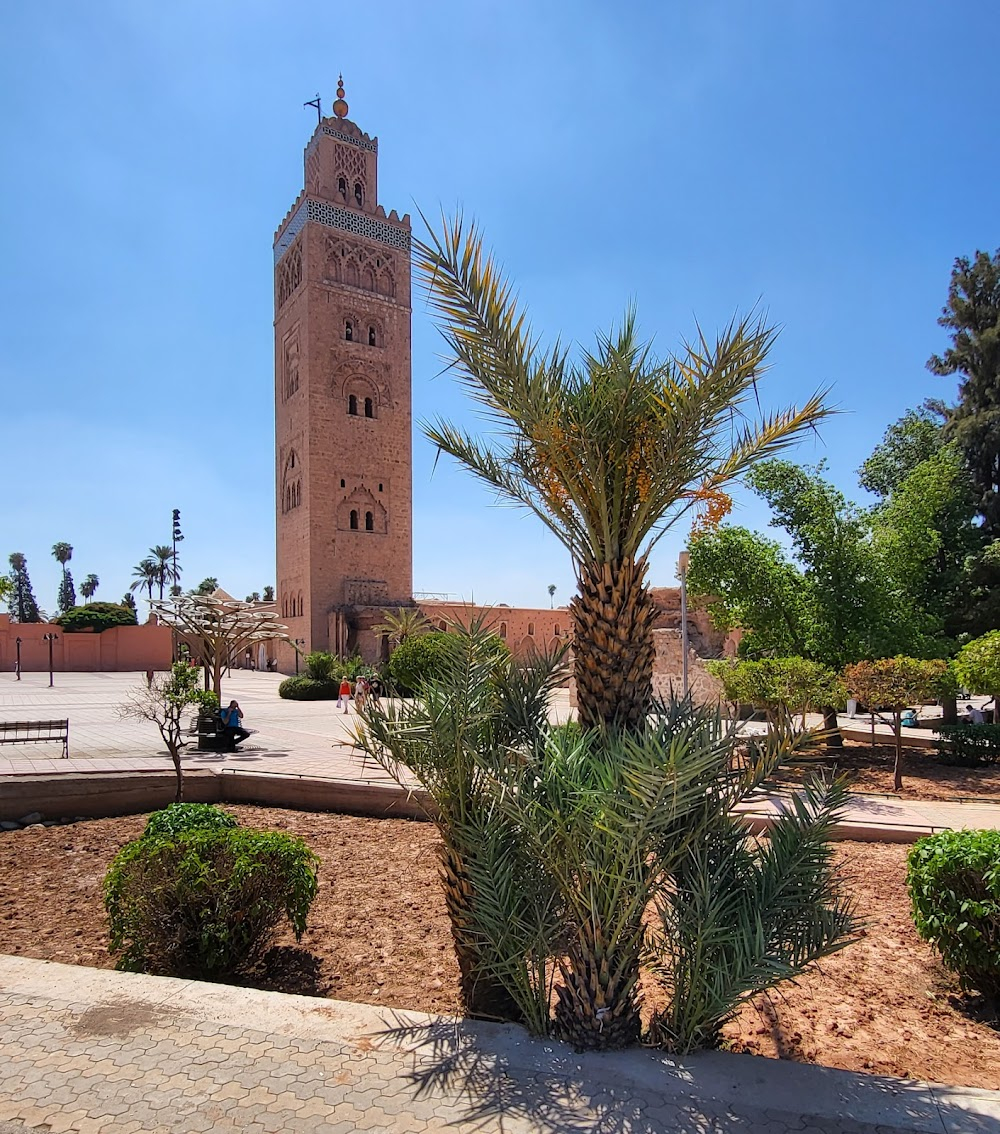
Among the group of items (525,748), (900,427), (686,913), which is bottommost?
(686,913)

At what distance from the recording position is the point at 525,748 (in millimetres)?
3094

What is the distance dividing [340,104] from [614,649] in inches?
1750

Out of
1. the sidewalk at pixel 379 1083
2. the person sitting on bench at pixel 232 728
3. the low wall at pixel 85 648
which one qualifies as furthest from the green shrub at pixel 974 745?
the low wall at pixel 85 648

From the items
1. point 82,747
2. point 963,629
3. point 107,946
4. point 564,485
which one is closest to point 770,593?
point 963,629

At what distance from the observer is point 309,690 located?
73.5ft

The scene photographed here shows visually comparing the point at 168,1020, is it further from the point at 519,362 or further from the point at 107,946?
the point at 519,362

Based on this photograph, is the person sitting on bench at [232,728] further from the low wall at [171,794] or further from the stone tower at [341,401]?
the stone tower at [341,401]

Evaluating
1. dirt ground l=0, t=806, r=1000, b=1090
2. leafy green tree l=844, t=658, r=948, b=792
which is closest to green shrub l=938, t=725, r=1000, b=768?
leafy green tree l=844, t=658, r=948, b=792

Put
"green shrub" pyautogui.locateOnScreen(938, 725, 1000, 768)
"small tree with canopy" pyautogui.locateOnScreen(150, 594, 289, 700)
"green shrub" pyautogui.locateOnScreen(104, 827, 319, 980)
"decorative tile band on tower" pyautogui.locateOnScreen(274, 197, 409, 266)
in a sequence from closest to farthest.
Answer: "green shrub" pyautogui.locateOnScreen(104, 827, 319, 980), "green shrub" pyautogui.locateOnScreen(938, 725, 1000, 768), "small tree with canopy" pyautogui.locateOnScreen(150, 594, 289, 700), "decorative tile band on tower" pyautogui.locateOnScreen(274, 197, 409, 266)

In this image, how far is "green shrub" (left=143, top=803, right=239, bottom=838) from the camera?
166 inches

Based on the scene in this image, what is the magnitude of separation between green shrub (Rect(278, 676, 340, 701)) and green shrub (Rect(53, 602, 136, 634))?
73.3 ft

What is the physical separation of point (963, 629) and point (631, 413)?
1321 centimetres

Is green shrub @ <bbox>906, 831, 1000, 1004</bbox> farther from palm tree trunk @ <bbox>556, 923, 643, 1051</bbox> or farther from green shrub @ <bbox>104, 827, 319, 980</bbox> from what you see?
green shrub @ <bbox>104, 827, 319, 980</bbox>

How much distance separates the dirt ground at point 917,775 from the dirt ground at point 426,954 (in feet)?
9.92
